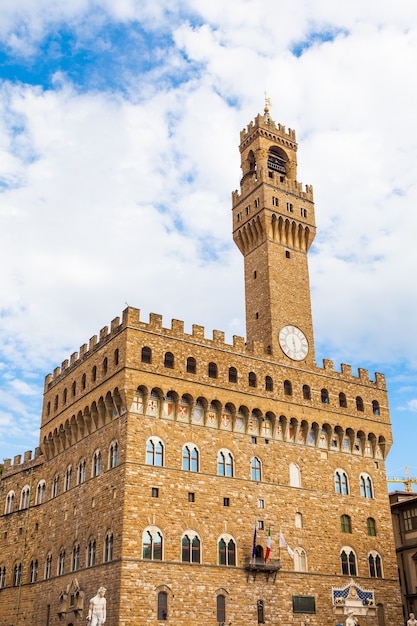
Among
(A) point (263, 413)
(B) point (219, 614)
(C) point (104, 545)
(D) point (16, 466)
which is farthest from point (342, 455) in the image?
(D) point (16, 466)

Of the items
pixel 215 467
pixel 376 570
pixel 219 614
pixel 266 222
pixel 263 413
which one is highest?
pixel 266 222

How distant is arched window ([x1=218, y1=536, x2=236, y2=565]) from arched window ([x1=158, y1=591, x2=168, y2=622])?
4.19 m

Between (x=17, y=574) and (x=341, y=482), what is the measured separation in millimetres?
24021

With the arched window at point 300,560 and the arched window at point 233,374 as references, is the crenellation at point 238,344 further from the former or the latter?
the arched window at point 300,560

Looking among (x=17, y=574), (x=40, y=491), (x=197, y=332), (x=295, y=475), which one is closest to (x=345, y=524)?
(x=295, y=475)

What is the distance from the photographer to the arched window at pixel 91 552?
40.4m

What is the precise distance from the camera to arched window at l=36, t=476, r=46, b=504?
50219 millimetres

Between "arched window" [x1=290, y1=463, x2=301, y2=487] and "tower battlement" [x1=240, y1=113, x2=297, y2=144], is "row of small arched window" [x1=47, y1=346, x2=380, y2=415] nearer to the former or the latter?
"arched window" [x1=290, y1=463, x2=301, y2=487]

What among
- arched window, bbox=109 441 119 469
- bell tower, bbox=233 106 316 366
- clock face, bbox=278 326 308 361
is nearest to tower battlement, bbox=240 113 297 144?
bell tower, bbox=233 106 316 366

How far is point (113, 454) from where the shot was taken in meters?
41.2

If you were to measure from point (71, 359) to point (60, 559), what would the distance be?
528 inches

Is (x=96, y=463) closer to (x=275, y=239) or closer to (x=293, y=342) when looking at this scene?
(x=293, y=342)

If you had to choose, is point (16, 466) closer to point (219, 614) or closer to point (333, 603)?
point (219, 614)

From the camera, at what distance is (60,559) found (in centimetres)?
4469
